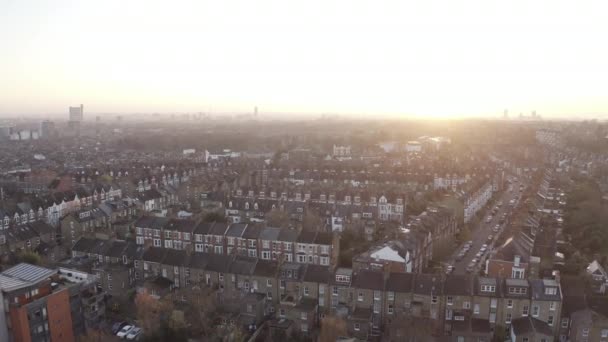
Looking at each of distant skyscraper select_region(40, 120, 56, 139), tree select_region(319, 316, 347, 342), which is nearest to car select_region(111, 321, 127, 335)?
tree select_region(319, 316, 347, 342)

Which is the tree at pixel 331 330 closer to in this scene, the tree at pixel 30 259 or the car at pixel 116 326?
the car at pixel 116 326

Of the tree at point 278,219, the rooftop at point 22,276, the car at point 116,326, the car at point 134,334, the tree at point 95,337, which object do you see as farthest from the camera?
the tree at point 278,219

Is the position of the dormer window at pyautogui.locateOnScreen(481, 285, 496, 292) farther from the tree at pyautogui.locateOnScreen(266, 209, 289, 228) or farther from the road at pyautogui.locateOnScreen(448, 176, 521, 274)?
the tree at pyautogui.locateOnScreen(266, 209, 289, 228)

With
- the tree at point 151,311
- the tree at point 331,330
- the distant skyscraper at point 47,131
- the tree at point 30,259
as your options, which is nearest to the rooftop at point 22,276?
the tree at point 151,311

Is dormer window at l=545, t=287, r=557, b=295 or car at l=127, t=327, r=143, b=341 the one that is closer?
dormer window at l=545, t=287, r=557, b=295

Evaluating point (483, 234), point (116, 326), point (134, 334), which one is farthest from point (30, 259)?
point (483, 234)

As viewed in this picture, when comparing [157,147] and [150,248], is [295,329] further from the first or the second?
[157,147]

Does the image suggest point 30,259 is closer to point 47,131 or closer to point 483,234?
point 483,234
